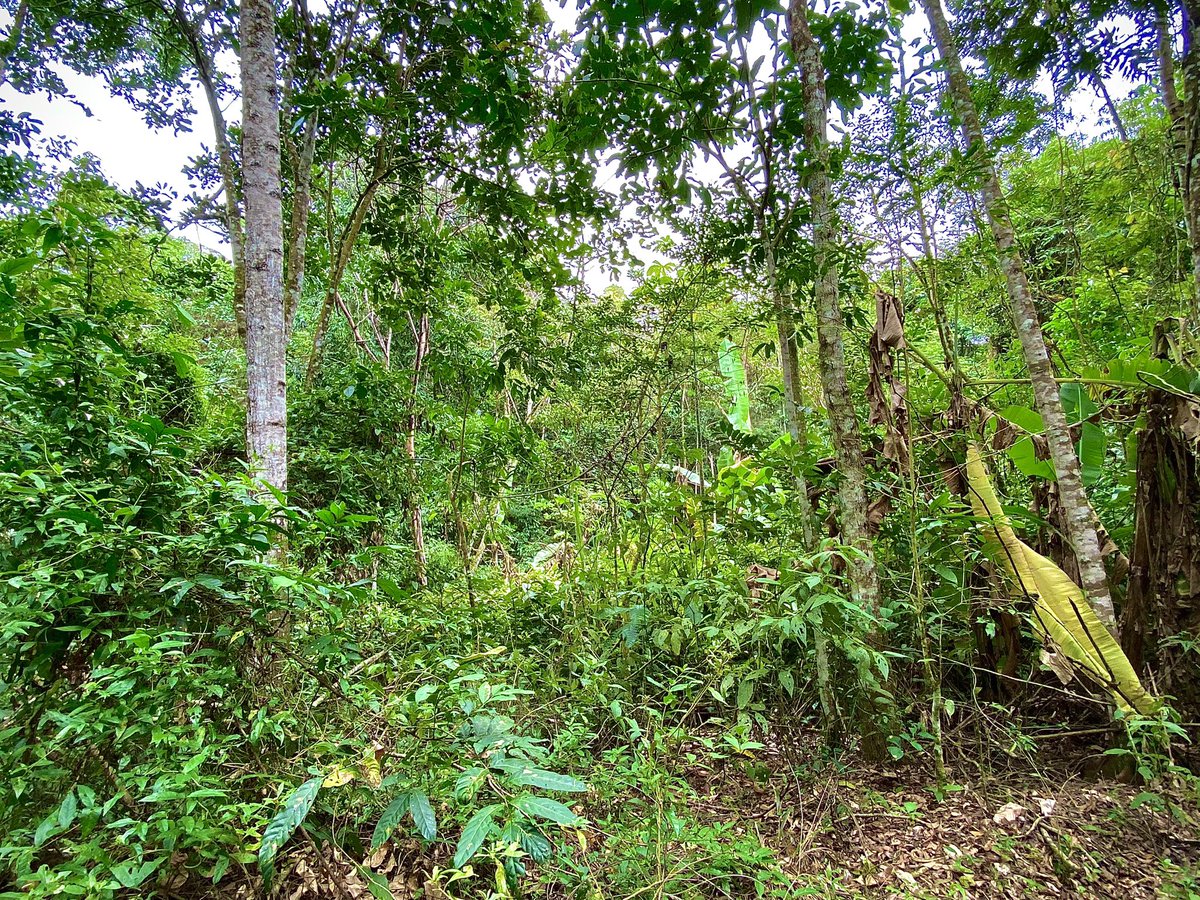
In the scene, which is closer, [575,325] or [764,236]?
[764,236]

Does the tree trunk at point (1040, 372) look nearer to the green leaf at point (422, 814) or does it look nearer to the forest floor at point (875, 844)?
the forest floor at point (875, 844)

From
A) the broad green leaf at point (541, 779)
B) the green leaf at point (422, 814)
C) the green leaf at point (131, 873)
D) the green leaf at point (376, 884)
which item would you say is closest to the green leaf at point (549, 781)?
the broad green leaf at point (541, 779)

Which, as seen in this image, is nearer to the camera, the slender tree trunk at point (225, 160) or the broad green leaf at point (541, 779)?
the broad green leaf at point (541, 779)

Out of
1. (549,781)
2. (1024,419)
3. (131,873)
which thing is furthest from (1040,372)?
(131,873)

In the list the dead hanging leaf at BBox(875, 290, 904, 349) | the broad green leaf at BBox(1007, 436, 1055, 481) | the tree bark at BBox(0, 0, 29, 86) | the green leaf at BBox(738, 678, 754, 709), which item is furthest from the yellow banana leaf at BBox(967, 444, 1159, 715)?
the tree bark at BBox(0, 0, 29, 86)

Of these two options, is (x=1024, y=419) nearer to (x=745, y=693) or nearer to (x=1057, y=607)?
(x=1057, y=607)

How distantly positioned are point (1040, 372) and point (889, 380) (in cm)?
70

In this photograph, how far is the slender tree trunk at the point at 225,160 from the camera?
148 inches

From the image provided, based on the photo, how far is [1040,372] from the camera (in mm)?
2508

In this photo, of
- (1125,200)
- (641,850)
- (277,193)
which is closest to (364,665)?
(641,850)

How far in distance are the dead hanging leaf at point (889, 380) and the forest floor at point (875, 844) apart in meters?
1.43

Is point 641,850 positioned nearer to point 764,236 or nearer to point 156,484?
point 156,484

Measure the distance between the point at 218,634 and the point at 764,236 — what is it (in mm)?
2951

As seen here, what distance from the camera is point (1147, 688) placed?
2170 millimetres
